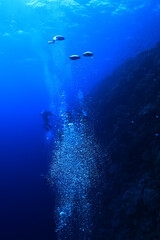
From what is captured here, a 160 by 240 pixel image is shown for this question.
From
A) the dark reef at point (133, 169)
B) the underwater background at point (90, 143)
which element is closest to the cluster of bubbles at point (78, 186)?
the underwater background at point (90, 143)

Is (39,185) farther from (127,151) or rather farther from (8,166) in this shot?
(127,151)

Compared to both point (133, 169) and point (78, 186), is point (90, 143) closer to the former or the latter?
point (78, 186)

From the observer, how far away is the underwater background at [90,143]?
730 cm

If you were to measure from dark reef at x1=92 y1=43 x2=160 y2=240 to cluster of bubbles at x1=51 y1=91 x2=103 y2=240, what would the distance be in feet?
3.30

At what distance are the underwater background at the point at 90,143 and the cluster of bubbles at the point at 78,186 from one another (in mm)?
57

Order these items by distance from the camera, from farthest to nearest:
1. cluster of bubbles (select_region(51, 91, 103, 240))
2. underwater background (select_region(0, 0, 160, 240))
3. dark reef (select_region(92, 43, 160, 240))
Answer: cluster of bubbles (select_region(51, 91, 103, 240)), underwater background (select_region(0, 0, 160, 240)), dark reef (select_region(92, 43, 160, 240))

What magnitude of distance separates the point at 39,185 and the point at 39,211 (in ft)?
10.5

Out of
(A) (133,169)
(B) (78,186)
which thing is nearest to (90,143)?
(B) (78,186)

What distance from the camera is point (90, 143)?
46.1ft

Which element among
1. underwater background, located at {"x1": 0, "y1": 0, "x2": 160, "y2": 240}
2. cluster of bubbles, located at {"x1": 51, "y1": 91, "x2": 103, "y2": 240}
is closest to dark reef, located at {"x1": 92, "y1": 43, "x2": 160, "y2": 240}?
underwater background, located at {"x1": 0, "y1": 0, "x2": 160, "y2": 240}

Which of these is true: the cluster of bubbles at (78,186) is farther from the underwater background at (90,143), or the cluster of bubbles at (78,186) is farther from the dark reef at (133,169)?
the dark reef at (133,169)

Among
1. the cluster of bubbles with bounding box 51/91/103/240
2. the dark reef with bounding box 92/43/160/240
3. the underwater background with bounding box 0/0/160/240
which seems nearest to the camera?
the dark reef with bounding box 92/43/160/240

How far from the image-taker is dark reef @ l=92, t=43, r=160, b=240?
18.0ft

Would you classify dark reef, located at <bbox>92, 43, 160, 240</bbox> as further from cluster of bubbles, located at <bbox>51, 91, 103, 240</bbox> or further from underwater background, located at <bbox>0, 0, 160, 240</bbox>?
cluster of bubbles, located at <bbox>51, 91, 103, 240</bbox>
